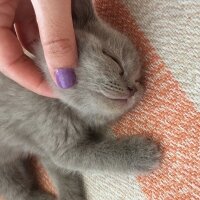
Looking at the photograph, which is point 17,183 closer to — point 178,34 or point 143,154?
point 143,154

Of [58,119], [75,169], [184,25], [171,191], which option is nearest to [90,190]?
[75,169]

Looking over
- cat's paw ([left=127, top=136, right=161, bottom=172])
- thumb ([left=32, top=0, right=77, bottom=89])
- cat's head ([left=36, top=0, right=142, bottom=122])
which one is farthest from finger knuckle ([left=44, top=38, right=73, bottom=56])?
cat's paw ([left=127, top=136, right=161, bottom=172])

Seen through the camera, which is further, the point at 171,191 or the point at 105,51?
the point at 105,51

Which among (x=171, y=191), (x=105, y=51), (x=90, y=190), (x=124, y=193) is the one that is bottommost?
(x=90, y=190)

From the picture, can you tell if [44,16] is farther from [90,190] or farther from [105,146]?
[90,190]

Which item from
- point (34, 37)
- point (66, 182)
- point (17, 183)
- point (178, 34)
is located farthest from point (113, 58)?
point (17, 183)

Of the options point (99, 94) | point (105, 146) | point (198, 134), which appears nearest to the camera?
point (198, 134)

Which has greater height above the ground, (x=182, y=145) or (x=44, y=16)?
(x=44, y=16)
